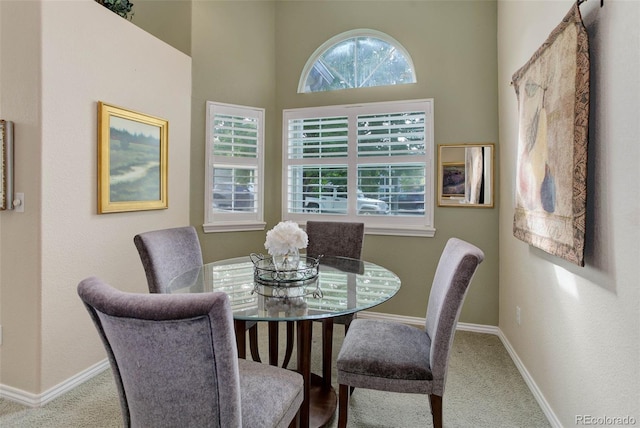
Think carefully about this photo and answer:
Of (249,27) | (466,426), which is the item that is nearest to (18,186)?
(249,27)

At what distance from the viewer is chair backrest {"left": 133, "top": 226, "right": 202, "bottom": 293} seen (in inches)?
75.6

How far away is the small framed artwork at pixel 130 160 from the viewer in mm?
2389

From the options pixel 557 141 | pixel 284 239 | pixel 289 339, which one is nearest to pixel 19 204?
pixel 284 239

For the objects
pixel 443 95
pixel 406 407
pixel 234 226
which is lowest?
pixel 406 407

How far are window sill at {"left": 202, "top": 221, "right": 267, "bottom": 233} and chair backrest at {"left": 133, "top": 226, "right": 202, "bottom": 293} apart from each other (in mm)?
1041

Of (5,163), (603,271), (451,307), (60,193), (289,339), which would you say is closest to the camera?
(603,271)

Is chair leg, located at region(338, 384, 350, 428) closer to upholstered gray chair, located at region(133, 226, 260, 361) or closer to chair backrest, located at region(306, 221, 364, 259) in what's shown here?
upholstered gray chair, located at region(133, 226, 260, 361)

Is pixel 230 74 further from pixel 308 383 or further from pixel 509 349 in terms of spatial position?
pixel 509 349

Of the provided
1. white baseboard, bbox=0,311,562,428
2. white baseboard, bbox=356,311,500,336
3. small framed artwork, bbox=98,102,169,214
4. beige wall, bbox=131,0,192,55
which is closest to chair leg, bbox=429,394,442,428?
white baseboard, bbox=0,311,562,428

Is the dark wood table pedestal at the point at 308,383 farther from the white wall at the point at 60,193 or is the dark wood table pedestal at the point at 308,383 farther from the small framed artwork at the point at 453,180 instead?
the small framed artwork at the point at 453,180

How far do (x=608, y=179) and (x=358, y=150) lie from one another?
2.36m

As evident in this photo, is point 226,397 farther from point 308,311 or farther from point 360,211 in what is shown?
point 360,211

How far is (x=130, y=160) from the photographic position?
263 centimetres

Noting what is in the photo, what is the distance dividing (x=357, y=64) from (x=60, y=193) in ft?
9.73
